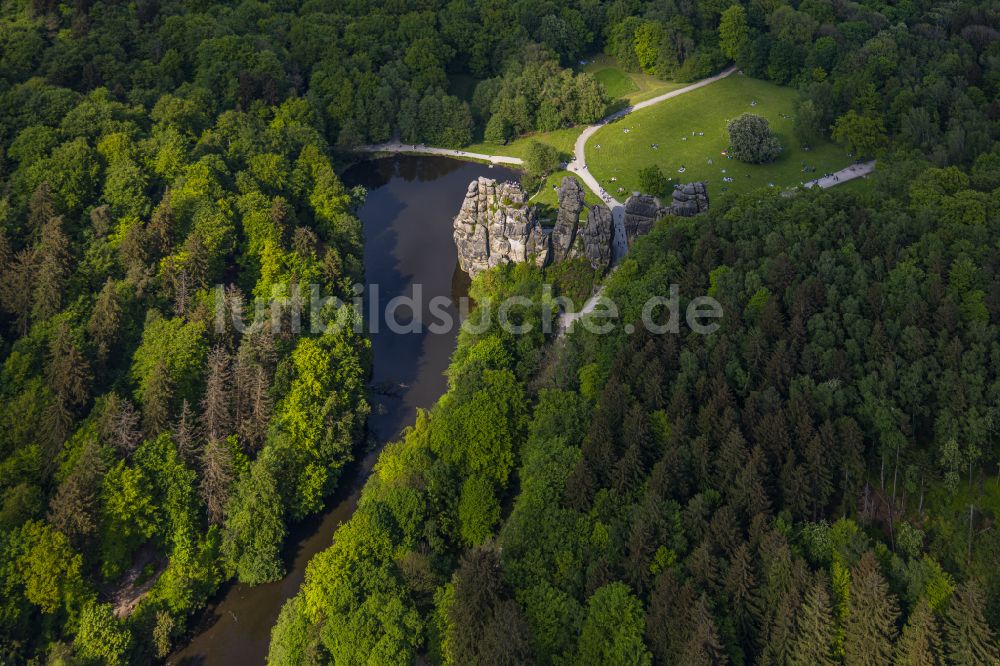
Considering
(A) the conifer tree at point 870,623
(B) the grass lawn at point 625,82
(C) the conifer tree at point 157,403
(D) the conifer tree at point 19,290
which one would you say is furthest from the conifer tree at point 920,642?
(B) the grass lawn at point 625,82

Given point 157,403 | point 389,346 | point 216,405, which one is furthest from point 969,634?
point 157,403

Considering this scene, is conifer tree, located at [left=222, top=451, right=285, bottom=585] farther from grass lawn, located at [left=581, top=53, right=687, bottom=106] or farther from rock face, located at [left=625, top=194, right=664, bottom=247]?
grass lawn, located at [left=581, top=53, right=687, bottom=106]

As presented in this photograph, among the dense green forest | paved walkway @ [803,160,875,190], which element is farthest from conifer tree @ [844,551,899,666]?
paved walkway @ [803,160,875,190]

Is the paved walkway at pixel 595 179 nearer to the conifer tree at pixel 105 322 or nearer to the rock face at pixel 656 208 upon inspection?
the rock face at pixel 656 208

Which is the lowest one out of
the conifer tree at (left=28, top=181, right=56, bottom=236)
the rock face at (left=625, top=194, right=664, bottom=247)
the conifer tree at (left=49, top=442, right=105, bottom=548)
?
the rock face at (left=625, top=194, right=664, bottom=247)

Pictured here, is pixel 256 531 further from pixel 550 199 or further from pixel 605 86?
pixel 605 86

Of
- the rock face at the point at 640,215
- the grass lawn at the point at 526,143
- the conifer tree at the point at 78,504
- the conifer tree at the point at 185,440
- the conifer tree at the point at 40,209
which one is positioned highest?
the conifer tree at the point at 40,209

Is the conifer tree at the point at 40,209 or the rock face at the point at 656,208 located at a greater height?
the conifer tree at the point at 40,209

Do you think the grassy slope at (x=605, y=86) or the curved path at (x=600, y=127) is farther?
the grassy slope at (x=605, y=86)
